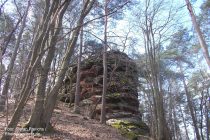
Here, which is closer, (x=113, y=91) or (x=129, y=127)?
(x=129, y=127)

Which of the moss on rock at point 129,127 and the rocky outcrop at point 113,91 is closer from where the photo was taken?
the moss on rock at point 129,127

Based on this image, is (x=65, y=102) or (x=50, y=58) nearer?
(x=50, y=58)

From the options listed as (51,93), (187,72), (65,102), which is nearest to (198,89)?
(187,72)

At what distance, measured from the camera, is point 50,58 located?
6.26 m

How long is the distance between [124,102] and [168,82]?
11514 mm

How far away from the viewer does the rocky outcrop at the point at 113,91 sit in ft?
45.7

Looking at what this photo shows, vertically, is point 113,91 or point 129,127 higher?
point 113,91

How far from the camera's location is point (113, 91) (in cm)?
1639

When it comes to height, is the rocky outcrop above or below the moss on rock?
above

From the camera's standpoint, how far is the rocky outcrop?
45.7 ft

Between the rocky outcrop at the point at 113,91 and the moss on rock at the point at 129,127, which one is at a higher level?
the rocky outcrop at the point at 113,91

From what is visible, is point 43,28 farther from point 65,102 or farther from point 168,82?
point 168,82

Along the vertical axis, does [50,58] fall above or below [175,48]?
below

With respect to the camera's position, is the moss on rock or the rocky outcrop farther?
the rocky outcrop
